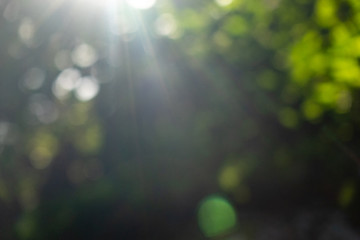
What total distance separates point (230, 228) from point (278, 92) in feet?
5.81

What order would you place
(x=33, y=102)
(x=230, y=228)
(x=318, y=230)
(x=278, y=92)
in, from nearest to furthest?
(x=278, y=92), (x=318, y=230), (x=230, y=228), (x=33, y=102)

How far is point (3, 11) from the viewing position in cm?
587

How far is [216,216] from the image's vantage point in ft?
15.5

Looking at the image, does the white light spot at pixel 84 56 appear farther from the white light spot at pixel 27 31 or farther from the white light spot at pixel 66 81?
the white light spot at pixel 27 31

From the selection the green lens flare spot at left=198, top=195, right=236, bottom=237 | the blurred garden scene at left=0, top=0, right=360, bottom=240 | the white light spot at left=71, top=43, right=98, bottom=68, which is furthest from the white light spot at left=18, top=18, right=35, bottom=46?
the green lens flare spot at left=198, top=195, right=236, bottom=237

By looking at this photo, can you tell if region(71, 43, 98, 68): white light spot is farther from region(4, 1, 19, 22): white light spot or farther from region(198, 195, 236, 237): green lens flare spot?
region(198, 195, 236, 237): green lens flare spot

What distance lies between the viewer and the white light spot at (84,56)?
6.68 m

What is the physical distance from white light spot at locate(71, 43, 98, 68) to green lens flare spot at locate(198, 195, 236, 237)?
261 centimetres

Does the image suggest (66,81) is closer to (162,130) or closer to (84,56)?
(84,56)

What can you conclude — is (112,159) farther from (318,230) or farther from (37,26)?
(318,230)

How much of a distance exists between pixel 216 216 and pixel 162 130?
1.58 m

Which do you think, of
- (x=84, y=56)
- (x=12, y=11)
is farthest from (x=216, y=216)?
(x=12, y=11)

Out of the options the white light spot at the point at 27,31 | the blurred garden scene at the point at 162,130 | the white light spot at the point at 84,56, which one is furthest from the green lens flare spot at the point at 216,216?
the white light spot at the point at 27,31

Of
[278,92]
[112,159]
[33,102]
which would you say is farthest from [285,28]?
[33,102]
